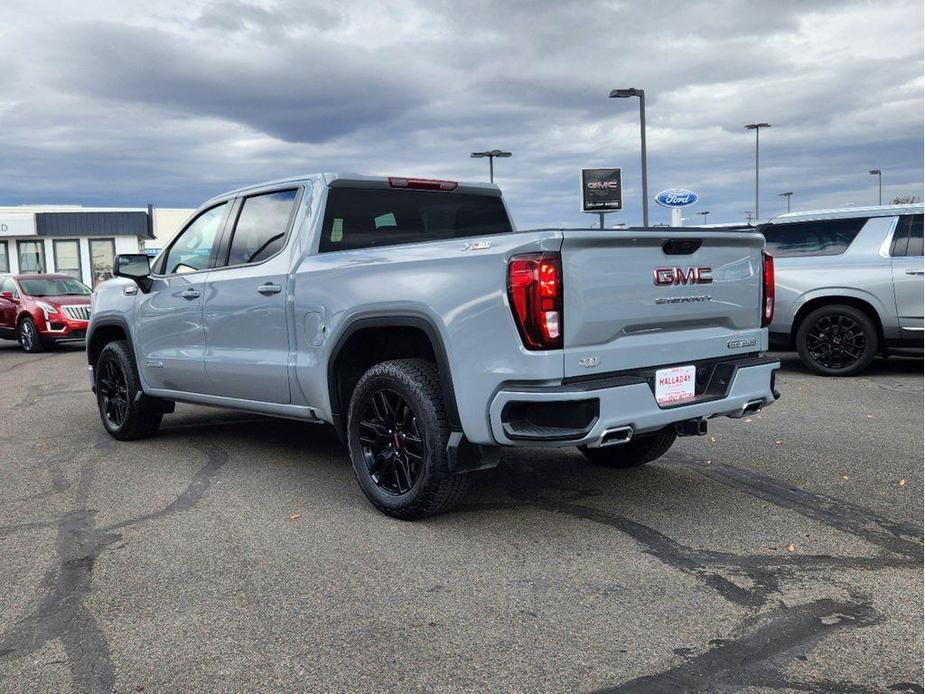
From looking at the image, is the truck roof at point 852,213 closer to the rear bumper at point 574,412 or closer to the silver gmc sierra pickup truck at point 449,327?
the silver gmc sierra pickup truck at point 449,327

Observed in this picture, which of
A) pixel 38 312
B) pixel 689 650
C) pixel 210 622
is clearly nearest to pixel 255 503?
pixel 210 622

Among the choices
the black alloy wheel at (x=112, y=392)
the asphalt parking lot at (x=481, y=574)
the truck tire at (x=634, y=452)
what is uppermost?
the black alloy wheel at (x=112, y=392)

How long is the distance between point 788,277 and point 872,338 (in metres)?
1.11

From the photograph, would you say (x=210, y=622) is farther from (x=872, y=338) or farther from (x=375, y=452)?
(x=872, y=338)

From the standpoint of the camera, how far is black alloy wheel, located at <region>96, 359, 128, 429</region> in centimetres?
696

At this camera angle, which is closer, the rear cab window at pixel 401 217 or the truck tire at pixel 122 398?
the rear cab window at pixel 401 217

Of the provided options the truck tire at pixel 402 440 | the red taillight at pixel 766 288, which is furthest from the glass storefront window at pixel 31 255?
the red taillight at pixel 766 288

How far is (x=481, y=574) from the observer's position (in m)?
3.77

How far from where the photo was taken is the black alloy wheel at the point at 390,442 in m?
4.46

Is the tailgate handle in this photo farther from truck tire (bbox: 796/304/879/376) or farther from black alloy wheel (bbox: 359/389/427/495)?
truck tire (bbox: 796/304/879/376)

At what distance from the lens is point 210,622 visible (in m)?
3.32

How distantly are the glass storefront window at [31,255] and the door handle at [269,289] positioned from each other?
147 ft

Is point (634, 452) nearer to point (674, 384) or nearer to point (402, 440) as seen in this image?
point (674, 384)

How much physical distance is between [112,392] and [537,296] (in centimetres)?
465
